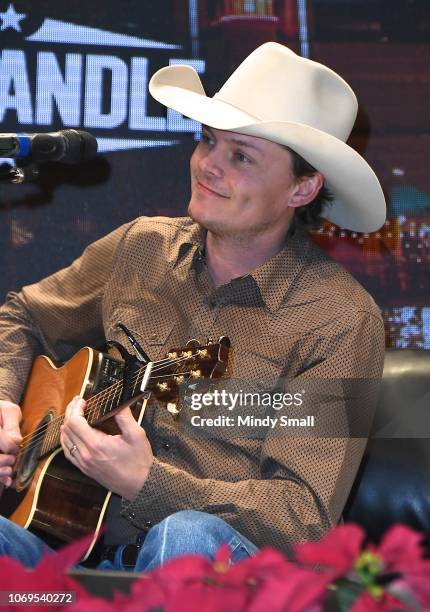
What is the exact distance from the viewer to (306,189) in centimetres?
273

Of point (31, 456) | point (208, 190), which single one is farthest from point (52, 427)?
point (208, 190)

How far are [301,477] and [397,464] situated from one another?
1.62 ft

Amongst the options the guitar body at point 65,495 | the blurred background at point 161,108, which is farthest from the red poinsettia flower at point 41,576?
the blurred background at point 161,108

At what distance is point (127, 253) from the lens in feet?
8.94

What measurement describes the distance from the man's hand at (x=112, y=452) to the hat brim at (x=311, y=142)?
820mm

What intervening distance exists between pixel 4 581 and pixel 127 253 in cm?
201

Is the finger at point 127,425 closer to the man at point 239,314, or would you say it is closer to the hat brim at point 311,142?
the man at point 239,314

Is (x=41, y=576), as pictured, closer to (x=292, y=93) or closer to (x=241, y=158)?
(x=241, y=158)

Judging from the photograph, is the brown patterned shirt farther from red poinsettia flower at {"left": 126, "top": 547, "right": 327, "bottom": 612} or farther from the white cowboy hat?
red poinsettia flower at {"left": 126, "top": 547, "right": 327, "bottom": 612}

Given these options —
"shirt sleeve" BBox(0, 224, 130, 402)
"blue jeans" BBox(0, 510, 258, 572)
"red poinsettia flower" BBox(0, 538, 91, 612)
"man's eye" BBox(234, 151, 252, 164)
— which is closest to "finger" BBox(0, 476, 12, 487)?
"blue jeans" BBox(0, 510, 258, 572)

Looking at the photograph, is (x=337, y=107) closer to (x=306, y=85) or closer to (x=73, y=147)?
(x=306, y=85)

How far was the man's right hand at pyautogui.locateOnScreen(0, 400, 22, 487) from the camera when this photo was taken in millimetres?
2396

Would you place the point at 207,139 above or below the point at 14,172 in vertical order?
below

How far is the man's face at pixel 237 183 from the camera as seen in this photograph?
8.32 feet
